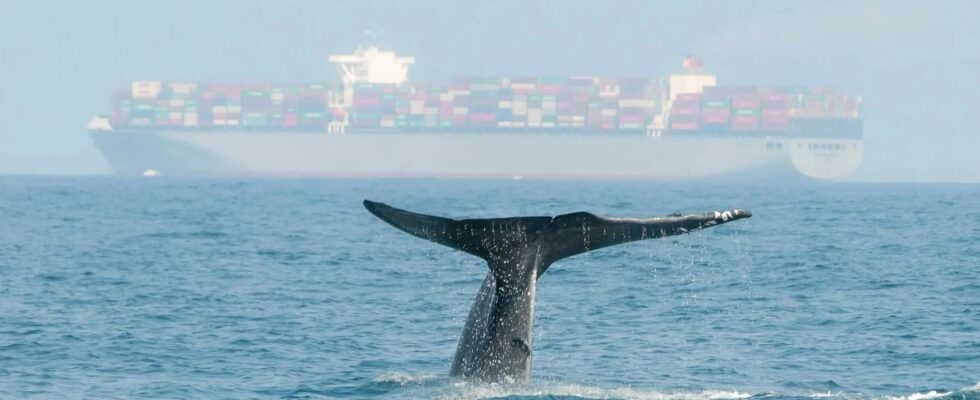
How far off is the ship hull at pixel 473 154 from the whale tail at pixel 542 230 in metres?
157

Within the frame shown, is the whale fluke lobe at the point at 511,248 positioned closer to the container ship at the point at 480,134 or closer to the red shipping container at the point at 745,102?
the container ship at the point at 480,134

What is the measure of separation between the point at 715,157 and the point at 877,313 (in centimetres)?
15157

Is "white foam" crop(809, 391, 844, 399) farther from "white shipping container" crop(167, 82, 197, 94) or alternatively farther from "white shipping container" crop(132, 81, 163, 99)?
"white shipping container" crop(132, 81, 163, 99)

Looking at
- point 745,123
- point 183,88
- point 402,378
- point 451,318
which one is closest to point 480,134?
point 745,123

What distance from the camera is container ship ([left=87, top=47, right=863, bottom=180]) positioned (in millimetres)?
171625

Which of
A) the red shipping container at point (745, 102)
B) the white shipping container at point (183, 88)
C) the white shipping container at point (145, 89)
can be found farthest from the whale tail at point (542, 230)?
the white shipping container at point (145, 89)

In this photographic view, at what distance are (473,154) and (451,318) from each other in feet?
494

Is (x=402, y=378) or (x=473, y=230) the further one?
(x=402, y=378)

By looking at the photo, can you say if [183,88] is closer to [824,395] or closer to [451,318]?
[451,318]

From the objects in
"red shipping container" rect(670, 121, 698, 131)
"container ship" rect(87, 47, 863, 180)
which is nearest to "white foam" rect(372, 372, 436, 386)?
"container ship" rect(87, 47, 863, 180)

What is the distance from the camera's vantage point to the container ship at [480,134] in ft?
563

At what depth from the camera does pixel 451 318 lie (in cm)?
2184

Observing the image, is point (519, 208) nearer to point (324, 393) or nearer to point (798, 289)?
point (798, 289)

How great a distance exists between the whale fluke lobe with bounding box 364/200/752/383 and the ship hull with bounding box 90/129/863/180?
156910mm
